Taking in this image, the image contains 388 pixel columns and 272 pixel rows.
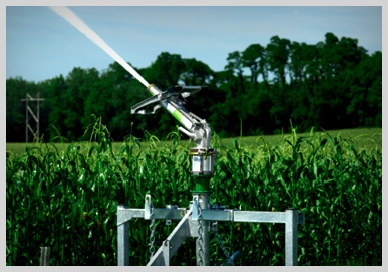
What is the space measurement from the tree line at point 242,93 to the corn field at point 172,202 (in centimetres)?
389

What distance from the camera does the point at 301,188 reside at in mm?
3725

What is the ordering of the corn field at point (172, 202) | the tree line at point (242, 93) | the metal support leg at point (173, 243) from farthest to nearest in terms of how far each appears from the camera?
the tree line at point (242, 93)
the corn field at point (172, 202)
the metal support leg at point (173, 243)

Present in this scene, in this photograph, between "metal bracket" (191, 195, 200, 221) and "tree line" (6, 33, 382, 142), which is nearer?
"metal bracket" (191, 195, 200, 221)

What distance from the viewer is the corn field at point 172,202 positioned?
141 inches

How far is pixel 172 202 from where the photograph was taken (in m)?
3.62

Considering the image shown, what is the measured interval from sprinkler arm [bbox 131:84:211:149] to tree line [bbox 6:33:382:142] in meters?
5.15

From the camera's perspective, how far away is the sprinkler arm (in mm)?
2402

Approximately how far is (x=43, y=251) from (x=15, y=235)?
1096 mm

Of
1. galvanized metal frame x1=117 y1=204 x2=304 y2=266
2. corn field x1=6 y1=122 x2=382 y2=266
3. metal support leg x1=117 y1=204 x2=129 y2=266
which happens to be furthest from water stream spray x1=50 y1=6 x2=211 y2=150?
corn field x1=6 y1=122 x2=382 y2=266

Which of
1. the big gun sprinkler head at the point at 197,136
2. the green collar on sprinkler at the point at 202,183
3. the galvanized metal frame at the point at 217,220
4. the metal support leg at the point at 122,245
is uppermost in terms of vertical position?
the big gun sprinkler head at the point at 197,136

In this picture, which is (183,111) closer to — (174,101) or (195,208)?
(174,101)

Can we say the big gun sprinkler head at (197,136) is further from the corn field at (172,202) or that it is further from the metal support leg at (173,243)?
the corn field at (172,202)

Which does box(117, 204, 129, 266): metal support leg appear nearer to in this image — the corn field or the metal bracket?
the metal bracket

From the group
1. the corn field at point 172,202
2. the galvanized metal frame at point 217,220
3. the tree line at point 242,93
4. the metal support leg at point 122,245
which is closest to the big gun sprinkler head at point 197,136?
the galvanized metal frame at point 217,220
